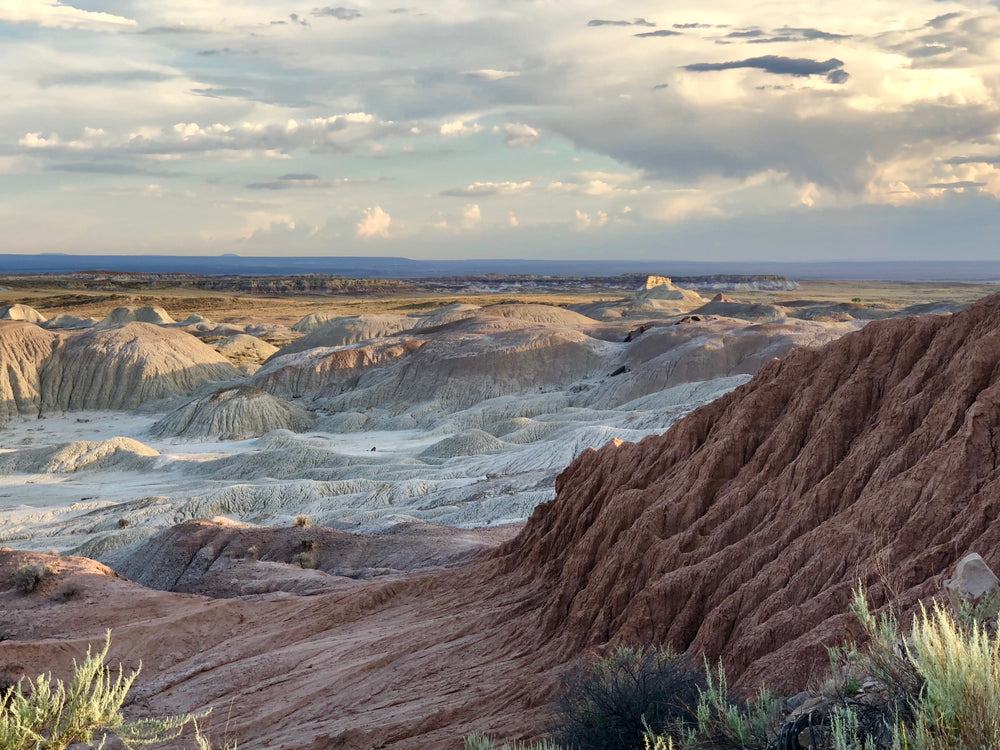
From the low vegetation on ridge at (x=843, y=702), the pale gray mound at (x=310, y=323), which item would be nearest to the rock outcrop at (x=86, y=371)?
the pale gray mound at (x=310, y=323)

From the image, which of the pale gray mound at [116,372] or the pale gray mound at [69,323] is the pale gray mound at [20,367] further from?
the pale gray mound at [69,323]

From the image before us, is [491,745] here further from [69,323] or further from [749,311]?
[69,323]

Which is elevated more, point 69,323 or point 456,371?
point 69,323

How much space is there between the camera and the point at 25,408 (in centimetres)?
6053

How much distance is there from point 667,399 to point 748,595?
Answer: 117 feet

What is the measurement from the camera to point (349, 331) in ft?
275

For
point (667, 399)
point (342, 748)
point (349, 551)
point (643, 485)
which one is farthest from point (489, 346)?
point (342, 748)

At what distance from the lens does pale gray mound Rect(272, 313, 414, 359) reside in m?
81.4

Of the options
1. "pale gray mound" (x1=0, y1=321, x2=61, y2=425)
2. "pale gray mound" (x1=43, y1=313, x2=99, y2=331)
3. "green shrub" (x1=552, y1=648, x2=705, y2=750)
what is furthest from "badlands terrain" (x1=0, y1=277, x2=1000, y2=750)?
"pale gray mound" (x1=43, y1=313, x2=99, y2=331)

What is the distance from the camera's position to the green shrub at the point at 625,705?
7559 millimetres

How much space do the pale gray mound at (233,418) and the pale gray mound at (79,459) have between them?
7.23m

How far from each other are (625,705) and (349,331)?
77745 mm

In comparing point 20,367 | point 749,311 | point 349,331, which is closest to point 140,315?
point 349,331

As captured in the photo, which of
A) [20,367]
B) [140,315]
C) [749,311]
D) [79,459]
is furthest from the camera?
[140,315]
